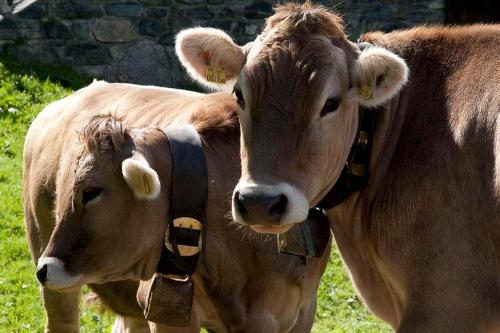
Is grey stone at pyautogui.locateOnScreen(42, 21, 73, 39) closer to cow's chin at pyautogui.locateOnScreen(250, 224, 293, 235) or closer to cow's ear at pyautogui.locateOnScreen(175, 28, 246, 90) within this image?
cow's ear at pyautogui.locateOnScreen(175, 28, 246, 90)

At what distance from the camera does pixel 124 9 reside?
39.3 ft

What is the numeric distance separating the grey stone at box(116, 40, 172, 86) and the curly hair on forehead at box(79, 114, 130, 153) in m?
7.15

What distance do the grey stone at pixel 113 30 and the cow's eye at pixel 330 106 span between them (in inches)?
324

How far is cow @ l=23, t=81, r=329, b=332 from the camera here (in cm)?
478

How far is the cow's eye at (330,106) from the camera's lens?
4045 mm

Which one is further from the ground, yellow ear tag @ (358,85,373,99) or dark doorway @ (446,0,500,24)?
yellow ear tag @ (358,85,373,99)

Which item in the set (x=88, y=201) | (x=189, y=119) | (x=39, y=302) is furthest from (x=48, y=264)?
(x=39, y=302)

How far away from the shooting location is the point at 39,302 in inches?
290

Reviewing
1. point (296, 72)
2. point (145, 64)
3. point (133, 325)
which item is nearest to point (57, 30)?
point (145, 64)

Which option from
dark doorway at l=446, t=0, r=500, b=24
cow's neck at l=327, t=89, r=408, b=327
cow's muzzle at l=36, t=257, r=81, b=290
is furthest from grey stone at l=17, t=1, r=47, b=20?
cow's neck at l=327, t=89, r=408, b=327

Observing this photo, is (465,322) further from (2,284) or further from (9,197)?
(9,197)

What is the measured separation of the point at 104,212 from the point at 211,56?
97cm

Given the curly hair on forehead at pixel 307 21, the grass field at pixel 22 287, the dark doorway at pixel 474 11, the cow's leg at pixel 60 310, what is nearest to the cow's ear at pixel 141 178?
the curly hair on forehead at pixel 307 21

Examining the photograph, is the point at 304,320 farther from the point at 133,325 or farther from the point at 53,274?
the point at 53,274
